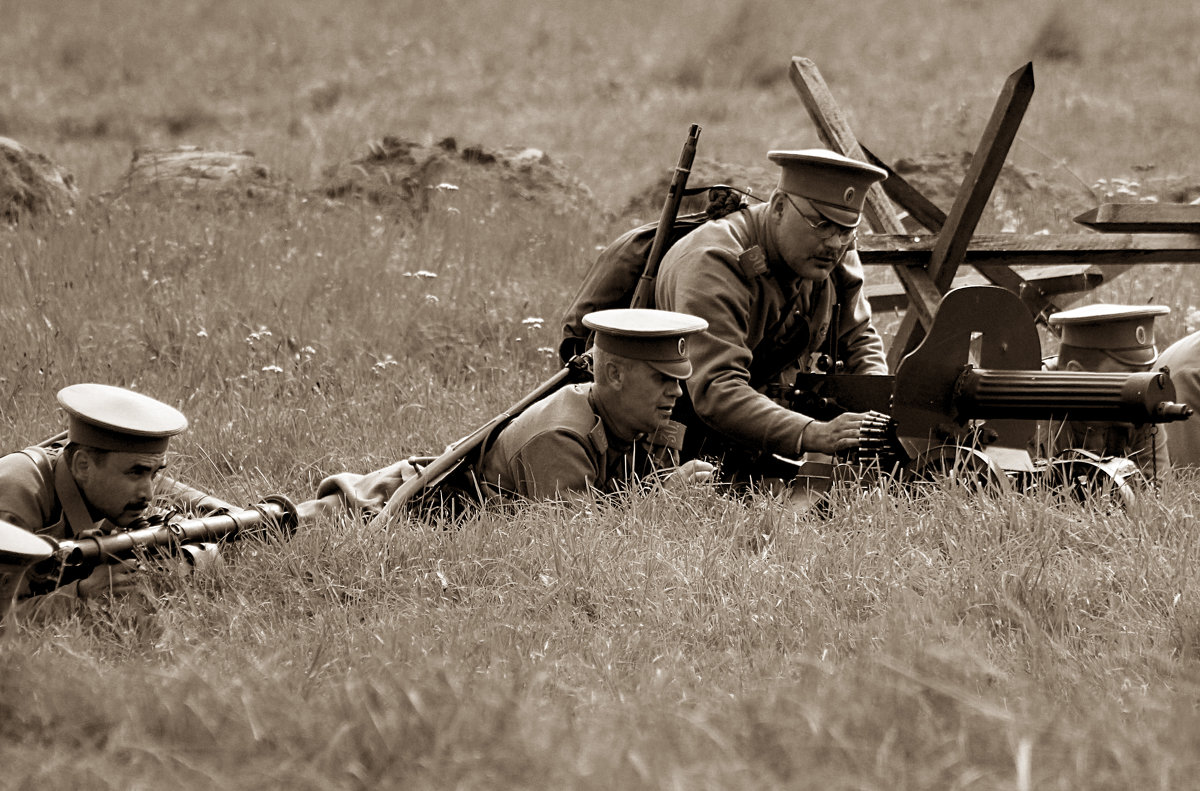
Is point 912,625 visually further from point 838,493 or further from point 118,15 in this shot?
point 118,15

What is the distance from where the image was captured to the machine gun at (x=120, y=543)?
12.8 feet

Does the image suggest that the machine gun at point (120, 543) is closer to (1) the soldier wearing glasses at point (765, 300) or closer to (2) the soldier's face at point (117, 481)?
(2) the soldier's face at point (117, 481)

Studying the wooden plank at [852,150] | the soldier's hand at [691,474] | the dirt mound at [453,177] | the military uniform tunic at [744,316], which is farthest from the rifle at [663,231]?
the dirt mound at [453,177]

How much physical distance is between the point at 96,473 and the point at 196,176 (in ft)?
22.7

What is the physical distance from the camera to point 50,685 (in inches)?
139

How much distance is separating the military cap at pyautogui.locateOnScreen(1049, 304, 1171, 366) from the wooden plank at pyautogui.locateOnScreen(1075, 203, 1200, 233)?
0.45m

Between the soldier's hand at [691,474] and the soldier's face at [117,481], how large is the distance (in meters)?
1.86

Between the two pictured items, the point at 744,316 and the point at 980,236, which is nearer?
the point at 744,316

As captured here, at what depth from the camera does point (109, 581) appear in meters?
4.50

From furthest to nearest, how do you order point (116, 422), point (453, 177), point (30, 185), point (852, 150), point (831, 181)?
point (453, 177) < point (30, 185) < point (852, 150) < point (831, 181) < point (116, 422)

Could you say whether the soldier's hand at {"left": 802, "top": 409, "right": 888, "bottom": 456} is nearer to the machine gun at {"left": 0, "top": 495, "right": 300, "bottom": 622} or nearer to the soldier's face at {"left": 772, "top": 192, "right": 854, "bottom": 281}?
the soldier's face at {"left": 772, "top": 192, "right": 854, "bottom": 281}

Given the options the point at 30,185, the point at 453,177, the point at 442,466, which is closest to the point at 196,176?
the point at 30,185

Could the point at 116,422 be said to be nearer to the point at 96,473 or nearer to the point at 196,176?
the point at 96,473

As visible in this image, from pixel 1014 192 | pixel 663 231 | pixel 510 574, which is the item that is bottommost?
pixel 510 574
